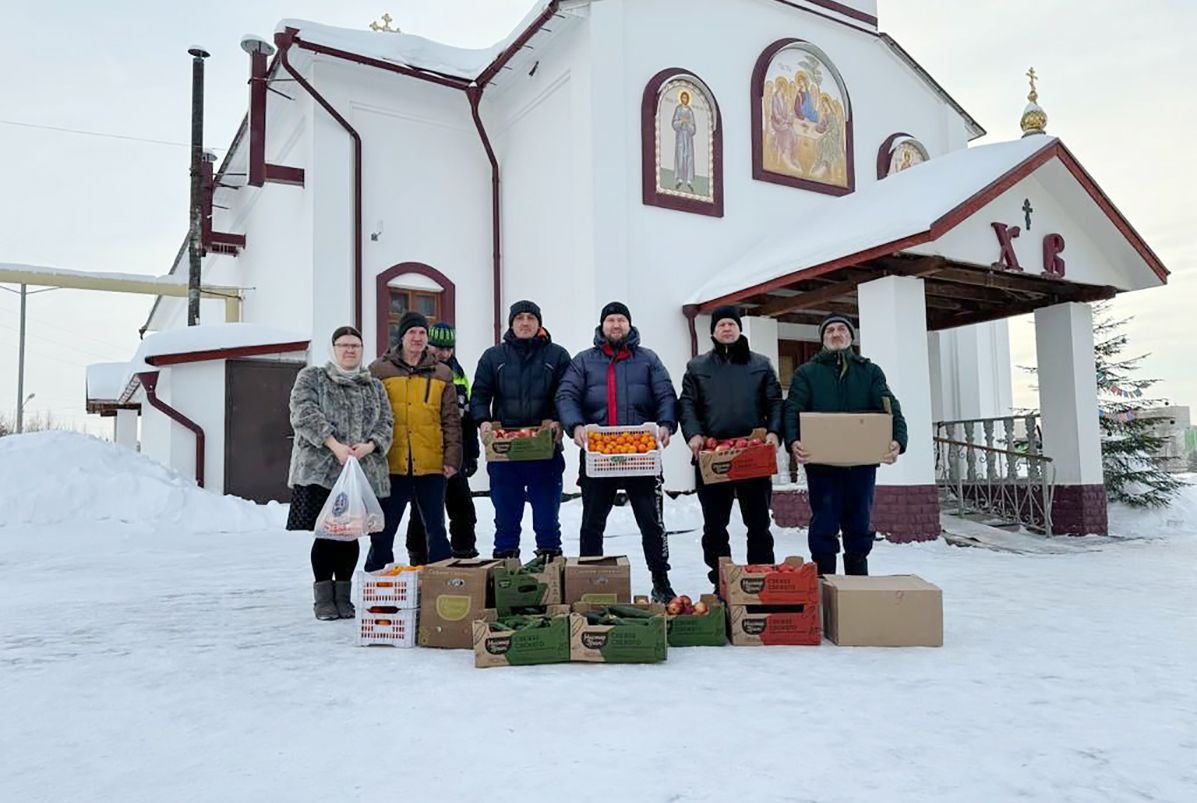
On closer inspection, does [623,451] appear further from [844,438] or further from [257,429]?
[257,429]

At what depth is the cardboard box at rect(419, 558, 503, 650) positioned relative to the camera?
4395 millimetres

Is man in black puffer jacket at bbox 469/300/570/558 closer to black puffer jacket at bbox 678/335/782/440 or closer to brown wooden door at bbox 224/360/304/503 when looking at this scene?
black puffer jacket at bbox 678/335/782/440

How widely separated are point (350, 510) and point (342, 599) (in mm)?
781

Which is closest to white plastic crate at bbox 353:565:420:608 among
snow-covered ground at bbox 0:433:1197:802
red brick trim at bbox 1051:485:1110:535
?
snow-covered ground at bbox 0:433:1197:802

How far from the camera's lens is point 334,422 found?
5098 millimetres

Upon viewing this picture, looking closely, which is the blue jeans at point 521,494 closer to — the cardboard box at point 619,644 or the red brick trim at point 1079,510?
the cardboard box at point 619,644

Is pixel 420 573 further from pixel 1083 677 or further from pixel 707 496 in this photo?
pixel 1083 677

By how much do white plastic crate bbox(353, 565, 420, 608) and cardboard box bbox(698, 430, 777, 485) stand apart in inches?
74.5

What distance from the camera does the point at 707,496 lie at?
215 inches

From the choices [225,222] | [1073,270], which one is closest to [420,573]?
[1073,270]

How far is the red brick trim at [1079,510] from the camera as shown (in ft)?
36.3

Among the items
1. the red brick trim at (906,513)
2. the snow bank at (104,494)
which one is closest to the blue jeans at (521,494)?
the red brick trim at (906,513)

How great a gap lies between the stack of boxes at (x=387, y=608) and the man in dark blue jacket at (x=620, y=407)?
1285 mm

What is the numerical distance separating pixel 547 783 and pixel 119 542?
345 inches
